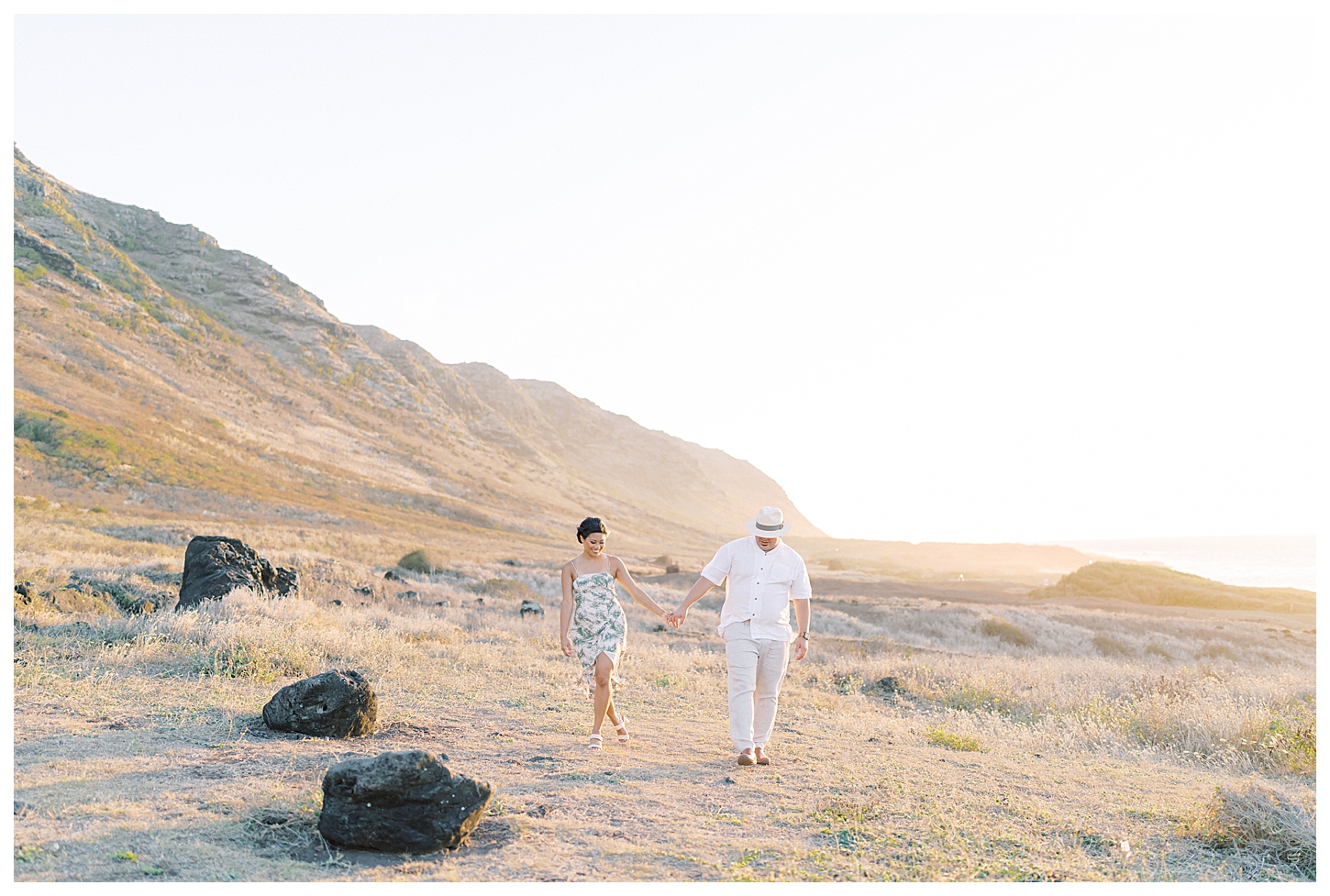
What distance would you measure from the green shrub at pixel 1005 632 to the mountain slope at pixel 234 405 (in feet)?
130

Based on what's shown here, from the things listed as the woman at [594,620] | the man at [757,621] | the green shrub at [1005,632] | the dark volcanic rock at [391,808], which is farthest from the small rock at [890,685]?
the green shrub at [1005,632]

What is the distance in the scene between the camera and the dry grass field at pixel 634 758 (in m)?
4.34

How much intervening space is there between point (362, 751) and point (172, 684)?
3365mm

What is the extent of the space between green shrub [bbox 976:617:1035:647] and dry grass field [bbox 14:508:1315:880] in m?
10.2

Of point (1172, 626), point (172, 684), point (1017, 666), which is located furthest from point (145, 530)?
point (1172, 626)

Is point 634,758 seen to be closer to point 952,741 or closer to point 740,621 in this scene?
point 740,621

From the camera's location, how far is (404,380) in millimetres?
113938

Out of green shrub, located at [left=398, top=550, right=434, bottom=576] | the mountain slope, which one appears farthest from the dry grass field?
the mountain slope

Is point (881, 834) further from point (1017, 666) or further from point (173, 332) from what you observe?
point (173, 332)

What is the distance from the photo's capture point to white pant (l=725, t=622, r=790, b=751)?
6.68 m

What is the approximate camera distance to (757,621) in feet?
22.0

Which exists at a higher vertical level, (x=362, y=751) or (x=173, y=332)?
(x=173, y=332)

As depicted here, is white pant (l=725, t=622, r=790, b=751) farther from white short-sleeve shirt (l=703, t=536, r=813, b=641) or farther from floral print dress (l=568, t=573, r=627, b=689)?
floral print dress (l=568, t=573, r=627, b=689)
